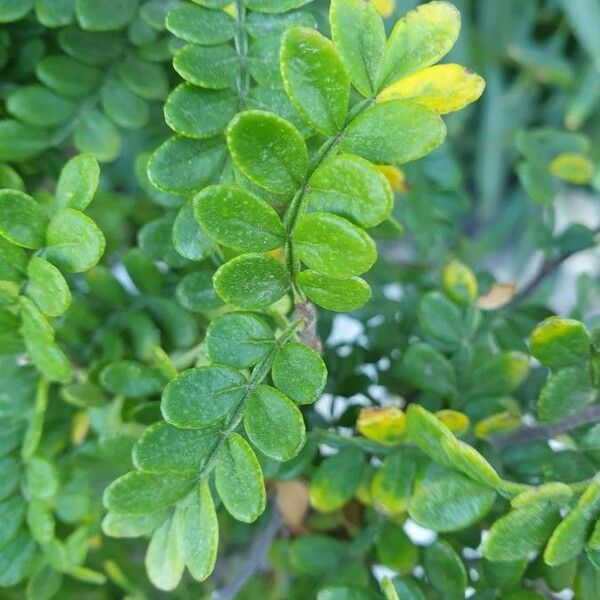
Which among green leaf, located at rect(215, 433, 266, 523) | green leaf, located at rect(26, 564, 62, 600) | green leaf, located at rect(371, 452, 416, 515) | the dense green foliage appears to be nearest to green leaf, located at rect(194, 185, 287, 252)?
the dense green foliage

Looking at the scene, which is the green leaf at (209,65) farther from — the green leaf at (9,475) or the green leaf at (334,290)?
the green leaf at (9,475)

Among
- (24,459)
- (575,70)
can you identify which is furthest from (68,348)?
(575,70)

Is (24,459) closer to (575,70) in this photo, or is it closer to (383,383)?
(383,383)

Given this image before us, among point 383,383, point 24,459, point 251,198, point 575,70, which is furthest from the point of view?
point 575,70

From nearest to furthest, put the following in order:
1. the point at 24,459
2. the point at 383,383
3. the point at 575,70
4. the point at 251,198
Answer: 1. the point at 251,198
2. the point at 24,459
3. the point at 383,383
4. the point at 575,70

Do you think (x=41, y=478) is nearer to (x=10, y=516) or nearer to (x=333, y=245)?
(x=10, y=516)

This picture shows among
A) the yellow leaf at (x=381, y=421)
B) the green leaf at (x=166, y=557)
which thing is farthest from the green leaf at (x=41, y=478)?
the yellow leaf at (x=381, y=421)

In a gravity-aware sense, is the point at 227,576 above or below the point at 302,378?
below
